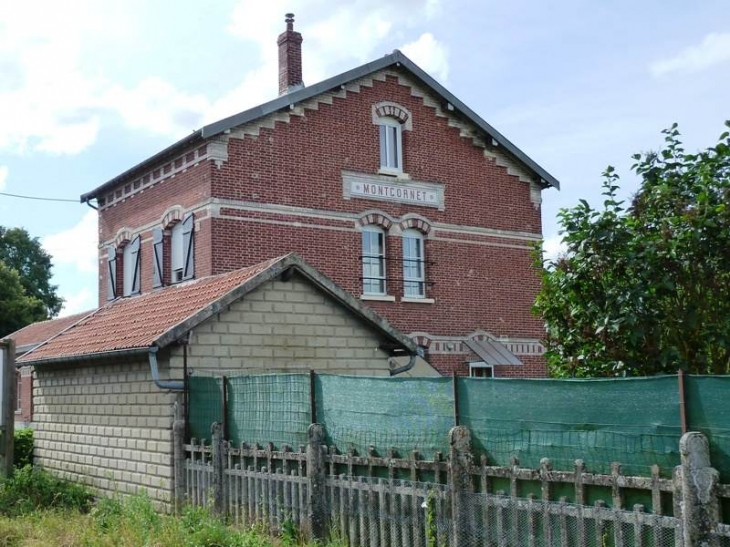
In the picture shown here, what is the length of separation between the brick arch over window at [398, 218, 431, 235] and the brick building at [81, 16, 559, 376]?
1.3 inches

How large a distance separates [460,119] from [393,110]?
2234mm

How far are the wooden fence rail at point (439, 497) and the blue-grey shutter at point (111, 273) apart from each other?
45.8 ft

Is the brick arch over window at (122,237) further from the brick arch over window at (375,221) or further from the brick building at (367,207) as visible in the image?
the brick arch over window at (375,221)

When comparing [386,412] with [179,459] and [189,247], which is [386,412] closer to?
[179,459]

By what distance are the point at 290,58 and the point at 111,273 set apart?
7.79 m

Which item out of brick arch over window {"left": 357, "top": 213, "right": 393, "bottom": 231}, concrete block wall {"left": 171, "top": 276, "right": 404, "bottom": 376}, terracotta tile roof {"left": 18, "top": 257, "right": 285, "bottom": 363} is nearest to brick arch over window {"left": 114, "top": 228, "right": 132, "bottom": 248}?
brick arch over window {"left": 357, "top": 213, "right": 393, "bottom": 231}

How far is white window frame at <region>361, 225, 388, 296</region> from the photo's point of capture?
22328 millimetres

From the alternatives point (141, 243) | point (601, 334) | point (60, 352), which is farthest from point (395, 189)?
point (601, 334)

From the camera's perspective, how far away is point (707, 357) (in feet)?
34.0

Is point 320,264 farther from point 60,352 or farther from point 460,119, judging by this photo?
point 60,352

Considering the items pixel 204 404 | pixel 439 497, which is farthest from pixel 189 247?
pixel 439 497

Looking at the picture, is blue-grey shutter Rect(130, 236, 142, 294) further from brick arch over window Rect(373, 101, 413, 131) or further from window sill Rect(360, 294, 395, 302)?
brick arch over window Rect(373, 101, 413, 131)

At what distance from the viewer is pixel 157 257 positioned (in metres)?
22.3

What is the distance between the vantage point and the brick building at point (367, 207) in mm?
20578
